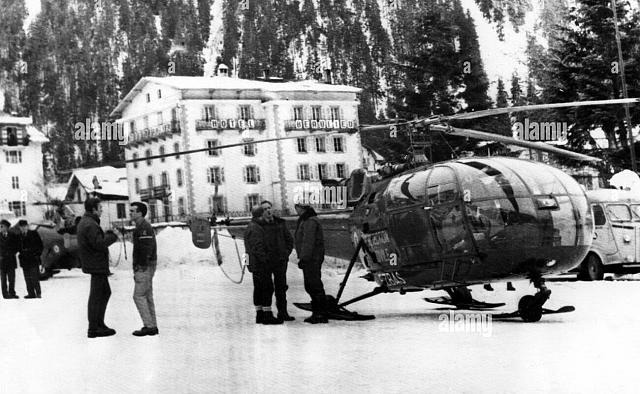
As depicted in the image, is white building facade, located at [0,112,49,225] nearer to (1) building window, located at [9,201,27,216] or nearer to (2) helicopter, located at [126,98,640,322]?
(1) building window, located at [9,201,27,216]

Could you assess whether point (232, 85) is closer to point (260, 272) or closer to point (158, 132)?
point (158, 132)

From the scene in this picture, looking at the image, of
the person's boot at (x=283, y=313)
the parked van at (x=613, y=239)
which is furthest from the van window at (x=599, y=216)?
the person's boot at (x=283, y=313)

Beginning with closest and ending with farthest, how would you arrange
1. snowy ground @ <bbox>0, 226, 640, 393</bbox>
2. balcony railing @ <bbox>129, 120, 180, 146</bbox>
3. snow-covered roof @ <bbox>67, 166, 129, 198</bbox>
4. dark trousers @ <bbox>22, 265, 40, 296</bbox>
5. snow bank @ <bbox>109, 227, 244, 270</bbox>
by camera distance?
snowy ground @ <bbox>0, 226, 640, 393</bbox> < dark trousers @ <bbox>22, 265, 40, 296</bbox> < snow bank @ <bbox>109, 227, 244, 270</bbox> < balcony railing @ <bbox>129, 120, 180, 146</bbox> < snow-covered roof @ <bbox>67, 166, 129, 198</bbox>

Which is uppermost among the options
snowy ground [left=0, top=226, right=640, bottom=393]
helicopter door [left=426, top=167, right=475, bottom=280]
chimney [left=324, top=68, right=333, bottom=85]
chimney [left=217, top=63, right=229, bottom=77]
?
chimney [left=217, top=63, right=229, bottom=77]

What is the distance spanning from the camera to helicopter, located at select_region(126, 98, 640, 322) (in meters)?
8.44

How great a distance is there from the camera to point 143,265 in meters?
8.65

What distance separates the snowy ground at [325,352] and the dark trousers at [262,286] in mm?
332

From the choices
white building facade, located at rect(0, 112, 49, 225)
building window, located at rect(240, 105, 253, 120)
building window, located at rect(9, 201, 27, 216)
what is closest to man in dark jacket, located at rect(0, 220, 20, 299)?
white building facade, located at rect(0, 112, 49, 225)

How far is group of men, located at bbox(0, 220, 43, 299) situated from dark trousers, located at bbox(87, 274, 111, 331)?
16.5 ft

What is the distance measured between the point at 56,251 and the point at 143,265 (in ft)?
36.1

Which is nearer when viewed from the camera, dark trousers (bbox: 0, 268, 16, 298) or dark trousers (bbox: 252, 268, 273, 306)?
dark trousers (bbox: 252, 268, 273, 306)

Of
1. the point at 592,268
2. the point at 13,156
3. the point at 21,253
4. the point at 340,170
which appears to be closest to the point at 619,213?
the point at 592,268

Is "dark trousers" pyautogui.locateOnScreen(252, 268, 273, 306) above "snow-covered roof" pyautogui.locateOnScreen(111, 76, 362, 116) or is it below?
below

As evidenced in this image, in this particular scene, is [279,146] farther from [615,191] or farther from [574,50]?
[615,191]
